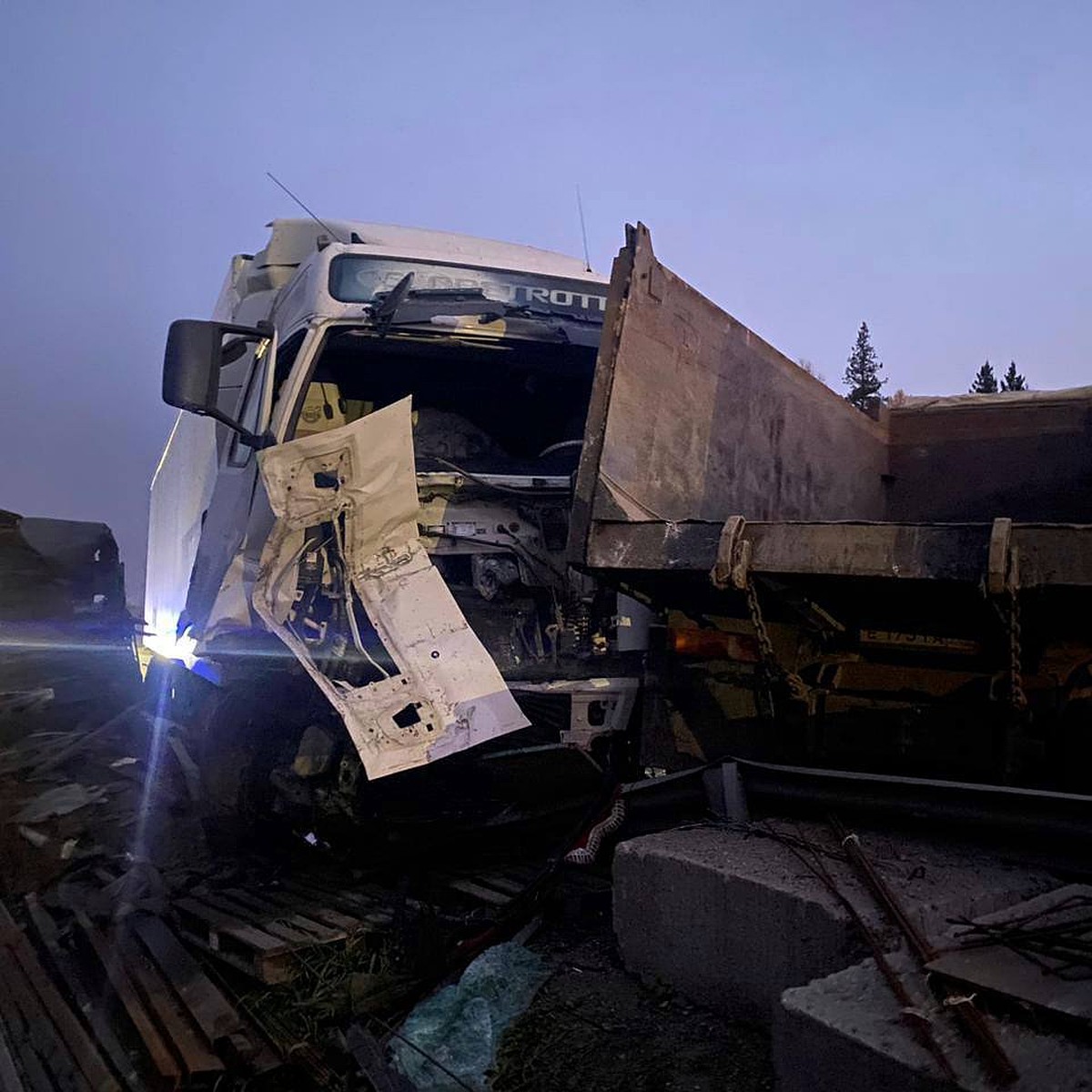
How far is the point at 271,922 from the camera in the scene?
12.9ft

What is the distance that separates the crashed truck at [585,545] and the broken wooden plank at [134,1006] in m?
0.97

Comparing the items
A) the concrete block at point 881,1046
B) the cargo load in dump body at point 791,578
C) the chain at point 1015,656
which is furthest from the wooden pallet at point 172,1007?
the chain at point 1015,656

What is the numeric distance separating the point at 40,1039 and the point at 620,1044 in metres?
1.81

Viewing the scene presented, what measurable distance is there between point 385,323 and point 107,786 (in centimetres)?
391

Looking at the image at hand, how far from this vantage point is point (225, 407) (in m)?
5.82

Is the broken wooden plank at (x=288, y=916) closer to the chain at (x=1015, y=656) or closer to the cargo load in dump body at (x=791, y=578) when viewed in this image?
the cargo load in dump body at (x=791, y=578)

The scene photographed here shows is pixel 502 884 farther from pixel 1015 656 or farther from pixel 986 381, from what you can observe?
pixel 986 381

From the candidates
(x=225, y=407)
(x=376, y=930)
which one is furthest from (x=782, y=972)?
(x=225, y=407)

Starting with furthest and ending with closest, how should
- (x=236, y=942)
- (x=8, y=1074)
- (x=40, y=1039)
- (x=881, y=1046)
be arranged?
1. (x=236, y=942)
2. (x=40, y=1039)
3. (x=8, y=1074)
4. (x=881, y=1046)

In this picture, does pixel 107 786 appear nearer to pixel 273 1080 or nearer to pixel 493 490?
pixel 493 490

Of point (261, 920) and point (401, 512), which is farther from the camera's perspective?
point (401, 512)

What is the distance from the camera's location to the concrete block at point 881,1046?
1890 millimetres

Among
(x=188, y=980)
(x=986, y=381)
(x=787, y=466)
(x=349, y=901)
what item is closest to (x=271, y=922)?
(x=349, y=901)

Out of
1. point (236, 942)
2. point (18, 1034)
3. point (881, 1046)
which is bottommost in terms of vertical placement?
point (18, 1034)
